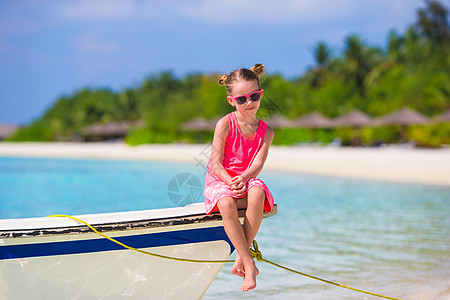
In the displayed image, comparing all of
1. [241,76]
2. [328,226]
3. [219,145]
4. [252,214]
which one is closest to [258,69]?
[241,76]

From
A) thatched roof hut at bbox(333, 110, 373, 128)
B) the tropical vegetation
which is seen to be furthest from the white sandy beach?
thatched roof hut at bbox(333, 110, 373, 128)

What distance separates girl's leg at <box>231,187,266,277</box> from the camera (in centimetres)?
271

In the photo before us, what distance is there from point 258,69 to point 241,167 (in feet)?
1.78

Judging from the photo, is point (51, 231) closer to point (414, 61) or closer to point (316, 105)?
point (316, 105)

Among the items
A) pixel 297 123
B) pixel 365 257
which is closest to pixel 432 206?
pixel 365 257

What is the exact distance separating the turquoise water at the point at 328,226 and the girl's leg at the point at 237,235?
0.57m

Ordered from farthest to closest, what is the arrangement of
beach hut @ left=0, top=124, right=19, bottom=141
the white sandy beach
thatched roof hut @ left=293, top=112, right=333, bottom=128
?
beach hut @ left=0, top=124, right=19, bottom=141, thatched roof hut @ left=293, top=112, right=333, bottom=128, the white sandy beach

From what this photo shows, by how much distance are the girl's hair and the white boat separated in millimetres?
698

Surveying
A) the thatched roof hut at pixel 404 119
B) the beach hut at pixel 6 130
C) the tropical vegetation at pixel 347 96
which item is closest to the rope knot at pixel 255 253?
the tropical vegetation at pixel 347 96

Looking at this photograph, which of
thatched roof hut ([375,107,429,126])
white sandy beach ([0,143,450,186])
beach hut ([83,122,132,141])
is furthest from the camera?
beach hut ([83,122,132,141])

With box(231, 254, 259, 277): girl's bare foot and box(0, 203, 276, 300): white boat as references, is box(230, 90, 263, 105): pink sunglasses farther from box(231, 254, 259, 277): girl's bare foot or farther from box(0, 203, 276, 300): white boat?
box(231, 254, 259, 277): girl's bare foot

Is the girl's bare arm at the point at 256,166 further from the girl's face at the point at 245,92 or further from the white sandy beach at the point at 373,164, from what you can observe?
the white sandy beach at the point at 373,164

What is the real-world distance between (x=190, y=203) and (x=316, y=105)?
1373 inches

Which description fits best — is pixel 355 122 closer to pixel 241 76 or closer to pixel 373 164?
pixel 373 164
